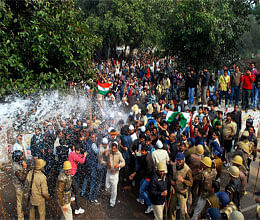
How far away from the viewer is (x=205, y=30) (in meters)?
10.9

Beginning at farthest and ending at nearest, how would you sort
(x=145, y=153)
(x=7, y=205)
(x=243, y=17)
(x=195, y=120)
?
(x=243, y=17) → (x=195, y=120) → (x=7, y=205) → (x=145, y=153)

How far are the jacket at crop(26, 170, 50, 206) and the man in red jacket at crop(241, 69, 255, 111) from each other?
26.1ft

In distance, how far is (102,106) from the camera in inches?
426

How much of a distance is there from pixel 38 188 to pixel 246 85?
8.09m

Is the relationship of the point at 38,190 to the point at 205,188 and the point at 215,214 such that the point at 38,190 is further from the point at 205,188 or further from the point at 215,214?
the point at 215,214

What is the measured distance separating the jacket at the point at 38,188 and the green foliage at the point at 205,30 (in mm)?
8161

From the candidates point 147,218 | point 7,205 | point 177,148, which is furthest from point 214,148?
point 7,205

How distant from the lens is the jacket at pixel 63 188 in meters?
5.24

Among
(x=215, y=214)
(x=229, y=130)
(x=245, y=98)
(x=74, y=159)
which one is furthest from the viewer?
(x=245, y=98)

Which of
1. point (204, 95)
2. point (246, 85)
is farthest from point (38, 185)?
point (246, 85)

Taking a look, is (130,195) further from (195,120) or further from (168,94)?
(168,94)

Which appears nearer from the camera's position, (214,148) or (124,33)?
(214,148)

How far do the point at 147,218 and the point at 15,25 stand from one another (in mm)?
5518

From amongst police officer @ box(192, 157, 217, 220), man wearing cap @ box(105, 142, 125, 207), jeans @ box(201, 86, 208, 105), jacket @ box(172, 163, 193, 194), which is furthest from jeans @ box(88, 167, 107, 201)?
jeans @ box(201, 86, 208, 105)
